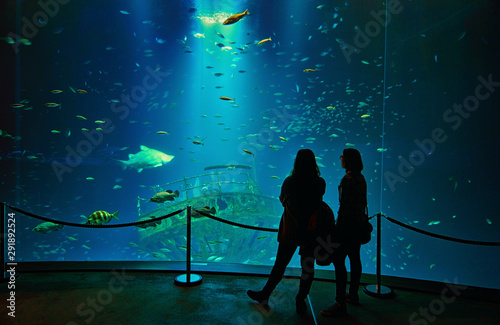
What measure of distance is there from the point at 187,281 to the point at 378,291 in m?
2.84

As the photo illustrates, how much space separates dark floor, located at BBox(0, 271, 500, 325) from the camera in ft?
9.82

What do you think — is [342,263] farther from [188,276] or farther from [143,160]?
[143,160]

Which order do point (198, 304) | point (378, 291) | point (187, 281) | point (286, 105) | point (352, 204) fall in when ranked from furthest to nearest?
point (286, 105)
point (187, 281)
point (378, 291)
point (198, 304)
point (352, 204)

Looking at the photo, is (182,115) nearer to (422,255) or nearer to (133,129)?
(133,129)

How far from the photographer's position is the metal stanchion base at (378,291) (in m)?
3.72

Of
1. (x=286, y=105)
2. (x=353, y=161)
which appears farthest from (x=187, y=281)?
(x=286, y=105)

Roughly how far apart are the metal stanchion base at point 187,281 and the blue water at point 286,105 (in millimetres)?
9136

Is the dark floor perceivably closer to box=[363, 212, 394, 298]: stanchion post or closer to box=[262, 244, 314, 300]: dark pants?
box=[363, 212, 394, 298]: stanchion post

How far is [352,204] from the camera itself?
10.3ft

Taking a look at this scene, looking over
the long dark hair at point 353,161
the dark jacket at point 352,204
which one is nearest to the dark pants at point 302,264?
the dark jacket at point 352,204

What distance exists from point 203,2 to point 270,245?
18242mm

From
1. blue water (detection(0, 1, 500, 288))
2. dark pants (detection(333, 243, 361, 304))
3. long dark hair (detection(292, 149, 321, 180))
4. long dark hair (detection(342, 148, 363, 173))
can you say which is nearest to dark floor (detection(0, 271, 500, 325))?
dark pants (detection(333, 243, 361, 304))

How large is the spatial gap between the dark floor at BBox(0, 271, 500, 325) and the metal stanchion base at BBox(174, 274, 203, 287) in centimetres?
9

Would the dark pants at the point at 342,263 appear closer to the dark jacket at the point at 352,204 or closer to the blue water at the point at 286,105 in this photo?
the dark jacket at the point at 352,204
